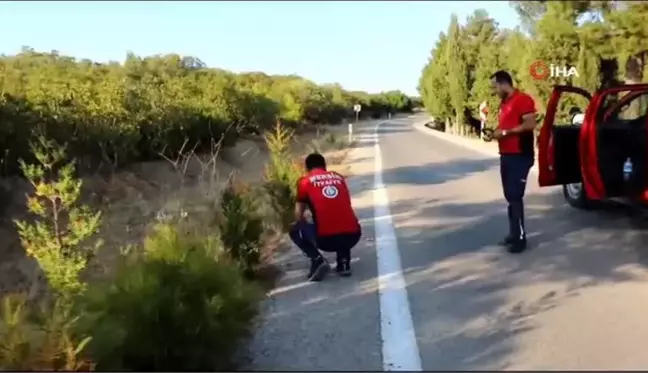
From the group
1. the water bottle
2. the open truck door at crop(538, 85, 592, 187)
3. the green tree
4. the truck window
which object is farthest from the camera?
the green tree

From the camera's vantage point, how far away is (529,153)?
26.2 ft

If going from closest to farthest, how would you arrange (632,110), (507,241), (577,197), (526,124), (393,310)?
(393,310)
(526,124)
(507,241)
(632,110)
(577,197)

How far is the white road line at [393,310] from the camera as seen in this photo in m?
4.61

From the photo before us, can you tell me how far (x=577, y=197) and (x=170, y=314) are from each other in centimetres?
809

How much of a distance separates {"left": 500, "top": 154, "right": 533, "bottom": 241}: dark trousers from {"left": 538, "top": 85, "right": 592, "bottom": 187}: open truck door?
1.87 metres

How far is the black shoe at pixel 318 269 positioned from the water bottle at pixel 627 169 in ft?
12.7

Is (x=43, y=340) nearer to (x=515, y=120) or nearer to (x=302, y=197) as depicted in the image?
(x=302, y=197)

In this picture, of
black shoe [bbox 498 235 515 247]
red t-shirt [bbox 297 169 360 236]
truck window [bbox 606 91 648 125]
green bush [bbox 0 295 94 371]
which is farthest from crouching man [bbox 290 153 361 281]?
truck window [bbox 606 91 648 125]

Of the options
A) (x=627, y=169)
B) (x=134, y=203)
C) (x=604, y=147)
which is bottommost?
(x=134, y=203)

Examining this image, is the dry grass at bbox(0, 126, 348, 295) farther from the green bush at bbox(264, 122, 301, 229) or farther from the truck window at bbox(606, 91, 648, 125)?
the truck window at bbox(606, 91, 648, 125)

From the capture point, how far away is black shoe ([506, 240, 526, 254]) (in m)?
8.14

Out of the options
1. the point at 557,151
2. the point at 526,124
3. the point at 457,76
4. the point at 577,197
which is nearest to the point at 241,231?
the point at 526,124

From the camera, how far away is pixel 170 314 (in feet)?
14.2

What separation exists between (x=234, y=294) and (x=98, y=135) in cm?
1803
